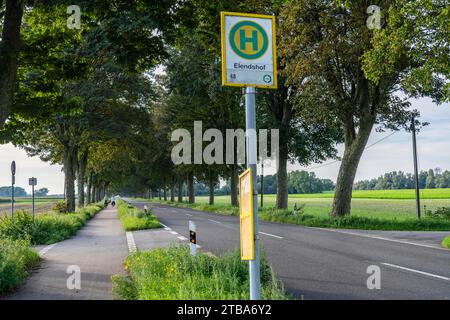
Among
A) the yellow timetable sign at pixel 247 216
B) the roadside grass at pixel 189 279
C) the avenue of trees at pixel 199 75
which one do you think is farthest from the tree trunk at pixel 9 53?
the yellow timetable sign at pixel 247 216

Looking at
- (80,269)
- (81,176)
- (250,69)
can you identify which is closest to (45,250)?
(80,269)

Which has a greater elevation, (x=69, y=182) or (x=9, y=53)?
(x=9, y=53)

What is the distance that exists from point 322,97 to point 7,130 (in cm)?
1344

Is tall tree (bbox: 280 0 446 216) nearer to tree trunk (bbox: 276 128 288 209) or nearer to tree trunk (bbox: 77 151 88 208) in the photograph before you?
tree trunk (bbox: 276 128 288 209)

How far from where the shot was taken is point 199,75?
29062 millimetres

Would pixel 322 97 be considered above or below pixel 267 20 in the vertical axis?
above

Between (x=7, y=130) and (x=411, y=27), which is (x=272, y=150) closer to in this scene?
(x=411, y=27)

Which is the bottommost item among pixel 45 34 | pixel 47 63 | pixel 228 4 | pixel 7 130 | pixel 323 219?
pixel 323 219

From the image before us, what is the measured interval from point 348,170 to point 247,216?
1737 cm

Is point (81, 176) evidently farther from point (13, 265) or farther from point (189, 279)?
point (189, 279)

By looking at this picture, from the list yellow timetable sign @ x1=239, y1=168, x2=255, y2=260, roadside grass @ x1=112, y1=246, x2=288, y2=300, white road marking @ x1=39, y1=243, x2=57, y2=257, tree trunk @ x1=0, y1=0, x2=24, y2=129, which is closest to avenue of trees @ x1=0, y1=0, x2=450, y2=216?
tree trunk @ x1=0, y1=0, x2=24, y2=129

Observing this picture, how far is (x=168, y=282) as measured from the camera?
19.6ft
